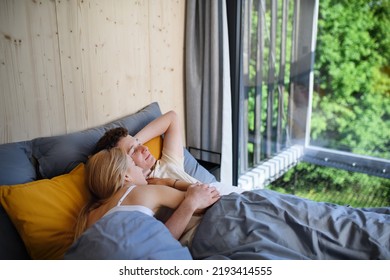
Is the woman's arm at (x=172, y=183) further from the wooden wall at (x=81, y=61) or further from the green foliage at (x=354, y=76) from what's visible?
the green foliage at (x=354, y=76)

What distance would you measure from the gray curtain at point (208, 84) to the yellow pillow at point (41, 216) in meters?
1.32

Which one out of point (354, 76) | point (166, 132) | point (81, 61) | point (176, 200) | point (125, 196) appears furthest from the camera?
point (354, 76)

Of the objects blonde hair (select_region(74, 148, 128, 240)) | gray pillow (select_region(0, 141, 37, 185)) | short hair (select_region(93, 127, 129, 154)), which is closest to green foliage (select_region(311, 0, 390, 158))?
short hair (select_region(93, 127, 129, 154))

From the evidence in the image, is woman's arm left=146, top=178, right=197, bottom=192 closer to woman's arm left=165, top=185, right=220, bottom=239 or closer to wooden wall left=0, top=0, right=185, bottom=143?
woman's arm left=165, top=185, right=220, bottom=239

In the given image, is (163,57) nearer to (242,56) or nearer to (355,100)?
(242,56)

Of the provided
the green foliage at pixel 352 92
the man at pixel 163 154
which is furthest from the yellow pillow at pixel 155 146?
the green foliage at pixel 352 92

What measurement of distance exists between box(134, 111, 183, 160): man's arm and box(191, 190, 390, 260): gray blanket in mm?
544

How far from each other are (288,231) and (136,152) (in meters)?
0.73

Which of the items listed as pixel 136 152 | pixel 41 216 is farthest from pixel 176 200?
pixel 41 216

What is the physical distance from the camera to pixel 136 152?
150 cm

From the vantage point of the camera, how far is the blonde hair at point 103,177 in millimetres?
1193

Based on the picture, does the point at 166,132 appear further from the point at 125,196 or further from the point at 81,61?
the point at 125,196

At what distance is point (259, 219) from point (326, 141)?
5.03 feet

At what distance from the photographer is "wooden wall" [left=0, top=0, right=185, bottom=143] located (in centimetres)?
144
